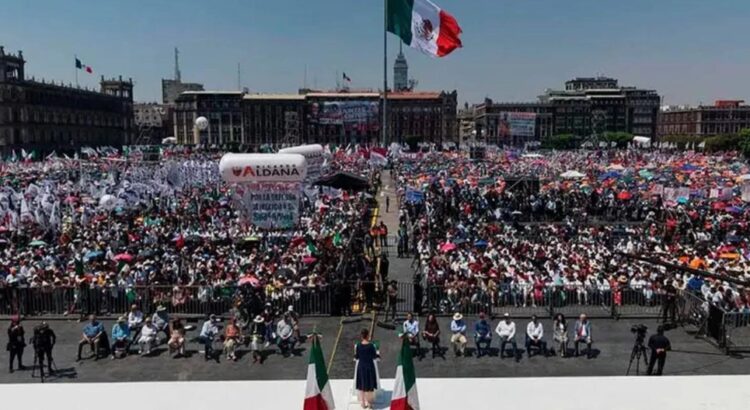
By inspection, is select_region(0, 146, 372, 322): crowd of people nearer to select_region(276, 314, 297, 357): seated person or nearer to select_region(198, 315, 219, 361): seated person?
select_region(276, 314, 297, 357): seated person

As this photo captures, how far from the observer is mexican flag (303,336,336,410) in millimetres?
7545

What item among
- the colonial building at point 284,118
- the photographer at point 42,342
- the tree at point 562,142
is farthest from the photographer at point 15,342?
the colonial building at point 284,118

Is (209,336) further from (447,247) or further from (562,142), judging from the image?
(562,142)

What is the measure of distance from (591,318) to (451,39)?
757 centimetres

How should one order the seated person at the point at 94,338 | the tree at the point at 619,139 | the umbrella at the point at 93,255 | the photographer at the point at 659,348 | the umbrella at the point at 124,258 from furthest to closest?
the tree at the point at 619,139
the umbrella at the point at 93,255
the umbrella at the point at 124,258
the seated person at the point at 94,338
the photographer at the point at 659,348

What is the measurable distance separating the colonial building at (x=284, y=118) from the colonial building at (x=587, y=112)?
13861 millimetres

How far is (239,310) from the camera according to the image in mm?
15039

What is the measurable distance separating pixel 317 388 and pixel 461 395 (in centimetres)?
166

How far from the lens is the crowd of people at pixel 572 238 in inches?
639

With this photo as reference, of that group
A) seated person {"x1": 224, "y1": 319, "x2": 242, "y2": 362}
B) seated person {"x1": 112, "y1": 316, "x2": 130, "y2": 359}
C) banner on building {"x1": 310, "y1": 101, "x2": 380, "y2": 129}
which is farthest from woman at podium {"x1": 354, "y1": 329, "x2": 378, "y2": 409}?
banner on building {"x1": 310, "y1": 101, "x2": 380, "y2": 129}

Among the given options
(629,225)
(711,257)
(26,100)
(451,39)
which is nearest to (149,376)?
(451,39)

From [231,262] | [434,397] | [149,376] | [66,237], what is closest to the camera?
[434,397]

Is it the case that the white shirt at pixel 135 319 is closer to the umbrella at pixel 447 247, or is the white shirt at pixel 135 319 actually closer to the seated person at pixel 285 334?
the seated person at pixel 285 334

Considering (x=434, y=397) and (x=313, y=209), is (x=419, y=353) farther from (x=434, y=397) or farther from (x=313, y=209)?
(x=313, y=209)
